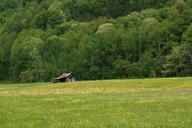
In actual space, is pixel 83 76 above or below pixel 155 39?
below

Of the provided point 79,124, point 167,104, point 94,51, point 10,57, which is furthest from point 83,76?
point 79,124

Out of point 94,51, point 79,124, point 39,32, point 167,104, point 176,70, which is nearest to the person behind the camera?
point 79,124

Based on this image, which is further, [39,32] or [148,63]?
[39,32]

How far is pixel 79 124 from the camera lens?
950 inches

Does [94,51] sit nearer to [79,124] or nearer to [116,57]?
[116,57]

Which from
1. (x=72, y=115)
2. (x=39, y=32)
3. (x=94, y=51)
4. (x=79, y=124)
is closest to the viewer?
(x=79, y=124)

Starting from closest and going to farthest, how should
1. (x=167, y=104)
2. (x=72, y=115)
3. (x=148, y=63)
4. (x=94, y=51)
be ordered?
(x=72, y=115) < (x=167, y=104) < (x=148, y=63) < (x=94, y=51)

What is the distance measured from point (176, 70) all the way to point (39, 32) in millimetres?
71115

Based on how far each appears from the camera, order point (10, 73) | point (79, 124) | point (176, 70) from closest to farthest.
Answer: point (79, 124)
point (176, 70)
point (10, 73)

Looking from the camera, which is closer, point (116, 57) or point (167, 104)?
point (167, 104)

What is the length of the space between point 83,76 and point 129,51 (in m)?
17.4

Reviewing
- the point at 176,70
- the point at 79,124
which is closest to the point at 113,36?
the point at 176,70

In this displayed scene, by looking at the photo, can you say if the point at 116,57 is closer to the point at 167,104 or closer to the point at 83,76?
the point at 83,76

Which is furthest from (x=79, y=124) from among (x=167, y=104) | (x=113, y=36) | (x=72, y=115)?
(x=113, y=36)
